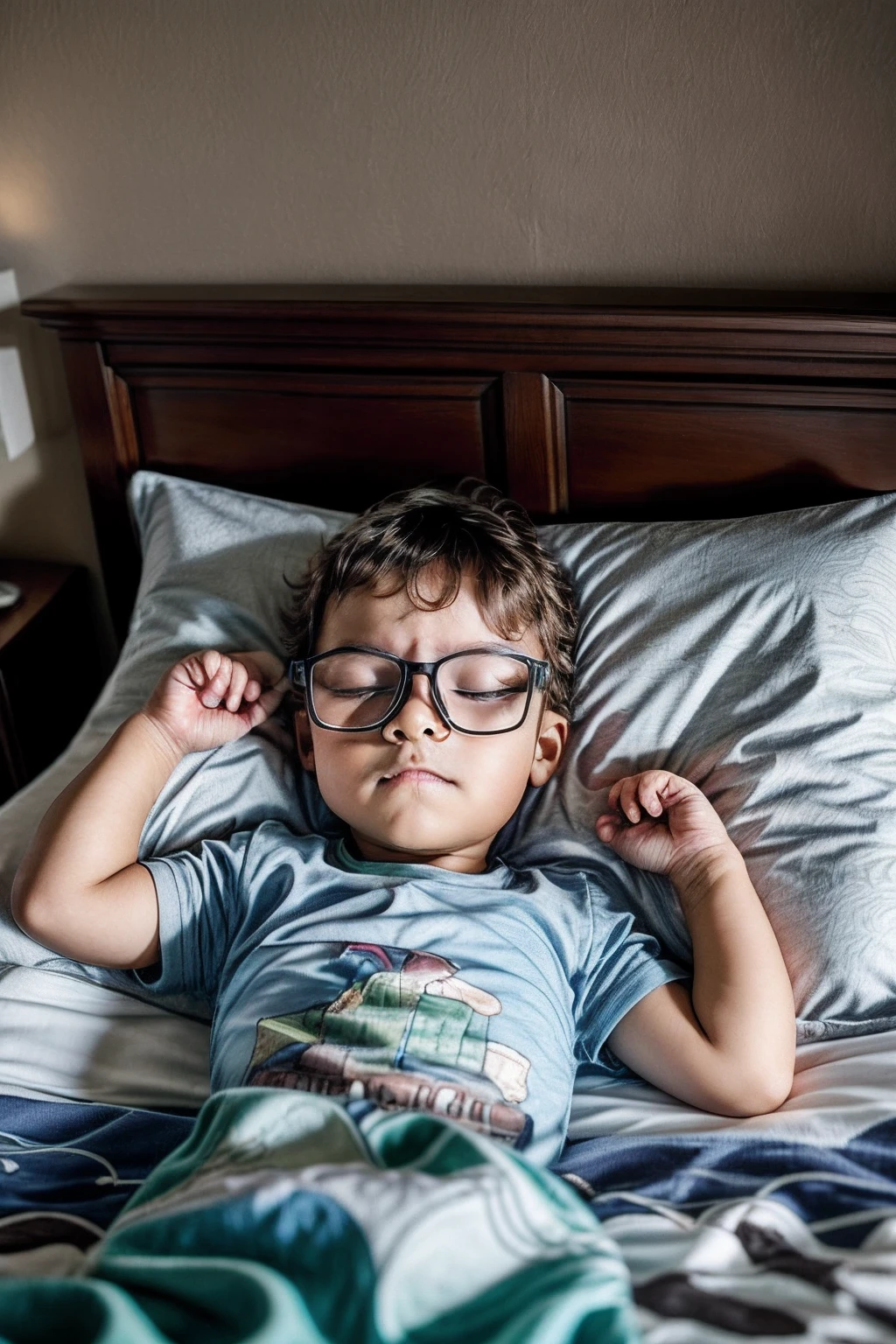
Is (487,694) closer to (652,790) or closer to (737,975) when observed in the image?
(652,790)

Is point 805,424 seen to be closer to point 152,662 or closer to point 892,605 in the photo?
point 892,605

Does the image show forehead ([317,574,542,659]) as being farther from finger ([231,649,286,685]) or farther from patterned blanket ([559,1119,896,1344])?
patterned blanket ([559,1119,896,1344])

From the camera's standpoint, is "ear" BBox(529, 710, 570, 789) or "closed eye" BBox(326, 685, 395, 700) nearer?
"closed eye" BBox(326, 685, 395, 700)

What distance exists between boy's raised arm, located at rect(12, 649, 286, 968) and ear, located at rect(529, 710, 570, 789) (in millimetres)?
318

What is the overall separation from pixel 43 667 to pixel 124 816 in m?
0.73

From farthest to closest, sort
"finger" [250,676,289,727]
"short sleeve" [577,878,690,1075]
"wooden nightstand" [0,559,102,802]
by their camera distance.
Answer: "wooden nightstand" [0,559,102,802]
"finger" [250,676,289,727]
"short sleeve" [577,878,690,1075]

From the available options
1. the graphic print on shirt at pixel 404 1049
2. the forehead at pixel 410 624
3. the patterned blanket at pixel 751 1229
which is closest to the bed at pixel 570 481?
the patterned blanket at pixel 751 1229

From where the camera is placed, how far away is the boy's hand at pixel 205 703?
1.41 meters

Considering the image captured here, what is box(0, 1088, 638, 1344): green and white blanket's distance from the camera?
791mm

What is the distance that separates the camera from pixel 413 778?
1238mm

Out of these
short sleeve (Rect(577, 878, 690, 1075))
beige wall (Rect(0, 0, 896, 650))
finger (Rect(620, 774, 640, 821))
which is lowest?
short sleeve (Rect(577, 878, 690, 1075))

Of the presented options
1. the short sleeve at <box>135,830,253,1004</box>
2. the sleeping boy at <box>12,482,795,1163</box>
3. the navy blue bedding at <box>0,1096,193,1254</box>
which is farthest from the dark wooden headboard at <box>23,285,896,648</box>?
the navy blue bedding at <box>0,1096,193,1254</box>

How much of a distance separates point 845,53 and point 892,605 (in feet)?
A: 2.22

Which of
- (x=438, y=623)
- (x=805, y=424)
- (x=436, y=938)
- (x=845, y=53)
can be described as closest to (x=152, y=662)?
(x=438, y=623)
